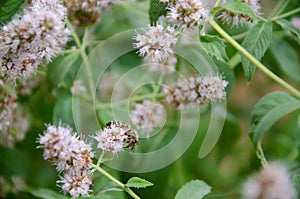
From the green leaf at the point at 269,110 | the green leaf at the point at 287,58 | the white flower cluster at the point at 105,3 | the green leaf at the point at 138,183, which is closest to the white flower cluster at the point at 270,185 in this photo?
the green leaf at the point at 138,183

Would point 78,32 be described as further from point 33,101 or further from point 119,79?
point 33,101

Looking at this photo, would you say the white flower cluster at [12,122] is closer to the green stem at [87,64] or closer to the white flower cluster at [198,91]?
the green stem at [87,64]

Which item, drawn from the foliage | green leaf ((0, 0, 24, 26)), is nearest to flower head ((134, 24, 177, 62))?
the foliage

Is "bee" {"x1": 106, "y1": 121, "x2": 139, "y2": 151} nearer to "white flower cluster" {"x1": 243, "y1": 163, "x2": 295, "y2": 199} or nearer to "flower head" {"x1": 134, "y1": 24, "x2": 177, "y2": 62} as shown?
"flower head" {"x1": 134, "y1": 24, "x2": 177, "y2": 62}

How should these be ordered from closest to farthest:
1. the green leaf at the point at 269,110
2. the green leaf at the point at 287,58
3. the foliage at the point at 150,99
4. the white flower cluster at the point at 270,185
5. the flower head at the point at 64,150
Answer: the white flower cluster at the point at 270,185
the flower head at the point at 64,150
the foliage at the point at 150,99
the green leaf at the point at 269,110
the green leaf at the point at 287,58

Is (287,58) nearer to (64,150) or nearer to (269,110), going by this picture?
(269,110)

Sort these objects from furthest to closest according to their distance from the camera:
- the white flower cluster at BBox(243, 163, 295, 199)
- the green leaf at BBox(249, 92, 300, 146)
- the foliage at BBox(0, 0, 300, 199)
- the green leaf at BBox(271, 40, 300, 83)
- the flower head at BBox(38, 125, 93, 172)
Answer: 1. the green leaf at BBox(271, 40, 300, 83)
2. the green leaf at BBox(249, 92, 300, 146)
3. the foliage at BBox(0, 0, 300, 199)
4. the flower head at BBox(38, 125, 93, 172)
5. the white flower cluster at BBox(243, 163, 295, 199)

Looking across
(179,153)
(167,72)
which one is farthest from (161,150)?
(167,72)
